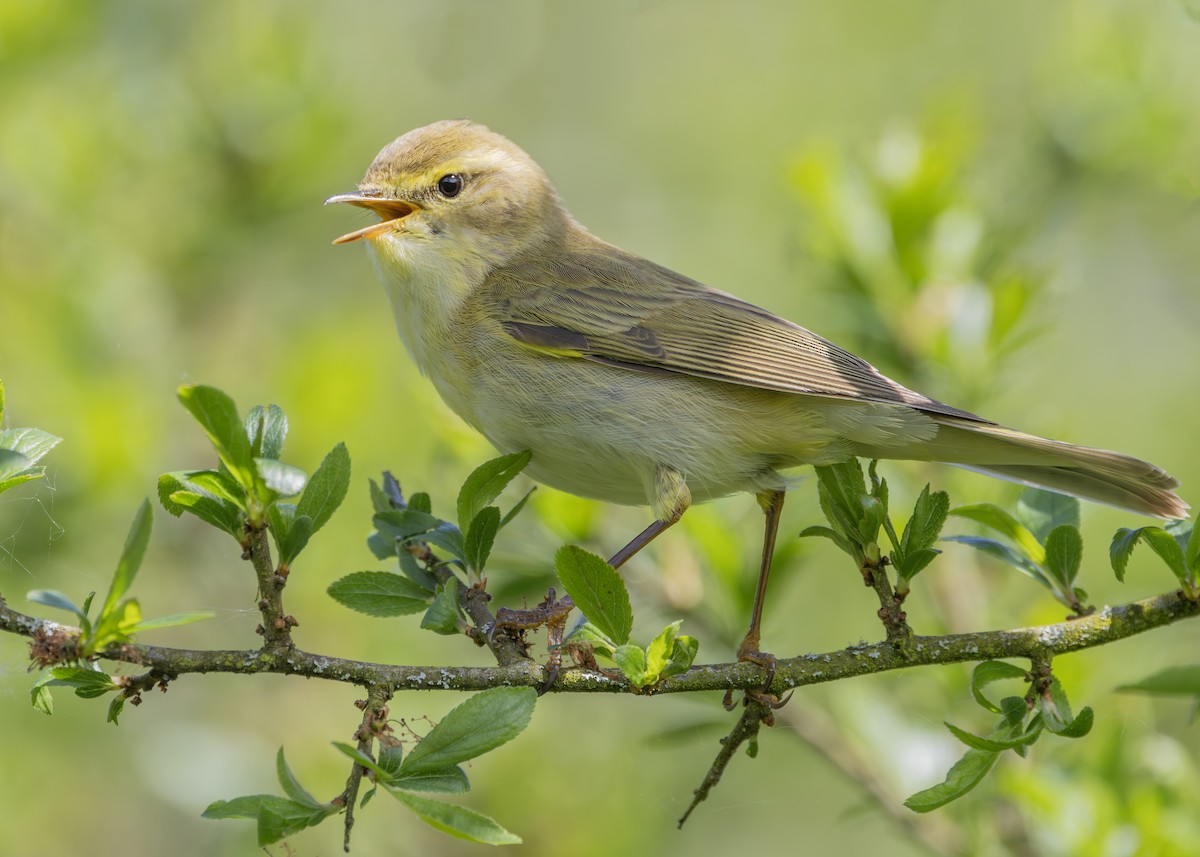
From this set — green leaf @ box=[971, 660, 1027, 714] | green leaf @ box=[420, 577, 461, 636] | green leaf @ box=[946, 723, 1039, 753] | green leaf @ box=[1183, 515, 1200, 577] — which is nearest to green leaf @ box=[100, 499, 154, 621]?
green leaf @ box=[420, 577, 461, 636]

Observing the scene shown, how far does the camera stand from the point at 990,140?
271 inches

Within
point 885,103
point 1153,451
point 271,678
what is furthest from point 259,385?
point 885,103

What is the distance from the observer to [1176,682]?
254 cm

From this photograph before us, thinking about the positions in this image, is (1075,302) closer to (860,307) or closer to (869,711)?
(860,307)

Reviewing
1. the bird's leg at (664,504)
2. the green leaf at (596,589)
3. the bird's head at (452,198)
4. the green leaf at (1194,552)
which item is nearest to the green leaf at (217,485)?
the green leaf at (596,589)

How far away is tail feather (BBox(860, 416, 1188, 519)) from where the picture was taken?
10.3 ft

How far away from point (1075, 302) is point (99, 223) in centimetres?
529

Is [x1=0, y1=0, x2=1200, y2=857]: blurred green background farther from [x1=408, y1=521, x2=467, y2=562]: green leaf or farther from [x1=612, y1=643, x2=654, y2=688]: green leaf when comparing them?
[x1=612, y1=643, x2=654, y2=688]: green leaf

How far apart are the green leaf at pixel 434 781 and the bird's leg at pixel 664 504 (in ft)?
4.33

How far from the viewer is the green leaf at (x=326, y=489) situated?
2240 mm

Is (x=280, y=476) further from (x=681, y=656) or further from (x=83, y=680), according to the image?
(x=681, y=656)

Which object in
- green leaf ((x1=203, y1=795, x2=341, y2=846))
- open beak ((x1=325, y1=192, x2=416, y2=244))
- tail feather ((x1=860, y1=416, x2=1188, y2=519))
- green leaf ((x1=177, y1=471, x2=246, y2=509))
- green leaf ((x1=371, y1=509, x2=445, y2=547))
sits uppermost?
open beak ((x1=325, y1=192, x2=416, y2=244))

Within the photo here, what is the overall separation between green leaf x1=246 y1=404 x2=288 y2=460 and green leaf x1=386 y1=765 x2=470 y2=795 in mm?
624

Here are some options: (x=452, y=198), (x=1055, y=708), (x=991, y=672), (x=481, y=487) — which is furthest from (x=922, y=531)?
(x=452, y=198)
